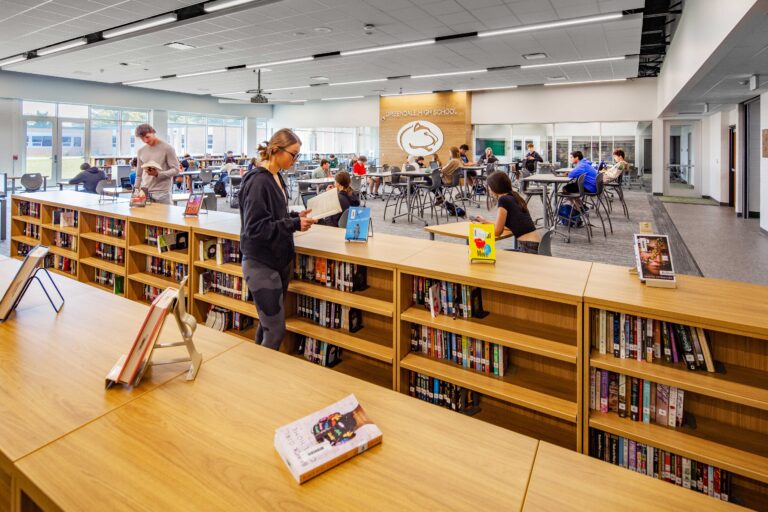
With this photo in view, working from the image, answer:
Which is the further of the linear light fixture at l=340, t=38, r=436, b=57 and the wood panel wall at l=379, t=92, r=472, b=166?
the wood panel wall at l=379, t=92, r=472, b=166

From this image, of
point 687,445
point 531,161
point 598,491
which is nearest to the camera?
point 598,491

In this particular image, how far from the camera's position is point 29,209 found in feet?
18.5

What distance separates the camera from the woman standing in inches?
101

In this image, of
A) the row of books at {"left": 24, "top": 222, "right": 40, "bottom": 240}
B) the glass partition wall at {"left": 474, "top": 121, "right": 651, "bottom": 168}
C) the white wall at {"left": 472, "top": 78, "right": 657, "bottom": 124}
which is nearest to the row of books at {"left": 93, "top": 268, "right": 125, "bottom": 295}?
the row of books at {"left": 24, "top": 222, "right": 40, "bottom": 240}

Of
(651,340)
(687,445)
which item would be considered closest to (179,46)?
(651,340)

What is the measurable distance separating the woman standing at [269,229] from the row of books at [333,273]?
0.99ft

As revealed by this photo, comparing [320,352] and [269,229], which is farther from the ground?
[269,229]

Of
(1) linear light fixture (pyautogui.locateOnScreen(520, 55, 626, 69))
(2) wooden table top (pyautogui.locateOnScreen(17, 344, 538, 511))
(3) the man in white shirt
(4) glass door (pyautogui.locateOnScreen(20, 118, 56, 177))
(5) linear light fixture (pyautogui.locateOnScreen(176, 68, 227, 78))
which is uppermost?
(5) linear light fixture (pyautogui.locateOnScreen(176, 68, 227, 78))

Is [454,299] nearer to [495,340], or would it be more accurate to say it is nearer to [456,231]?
[495,340]

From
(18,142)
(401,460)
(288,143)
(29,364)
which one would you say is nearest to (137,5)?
(288,143)

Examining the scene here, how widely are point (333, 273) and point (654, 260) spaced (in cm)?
179

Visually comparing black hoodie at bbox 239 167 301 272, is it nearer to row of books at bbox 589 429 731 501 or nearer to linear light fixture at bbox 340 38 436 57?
row of books at bbox 589 429 731 501

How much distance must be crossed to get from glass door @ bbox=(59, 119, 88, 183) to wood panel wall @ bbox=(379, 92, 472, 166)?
10.6 meters

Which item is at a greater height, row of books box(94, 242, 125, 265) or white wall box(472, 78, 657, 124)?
white wall box(472, 78, 657, 124)
